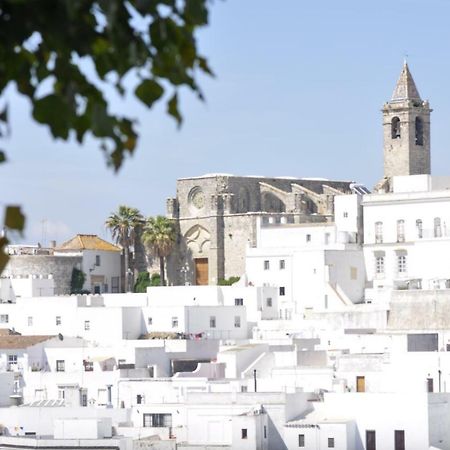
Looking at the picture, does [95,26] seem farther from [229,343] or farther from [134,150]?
[229,343]

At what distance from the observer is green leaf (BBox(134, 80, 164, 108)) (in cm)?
471

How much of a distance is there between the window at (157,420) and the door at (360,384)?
5.33 m

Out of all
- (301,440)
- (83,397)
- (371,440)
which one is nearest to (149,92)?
(301,440)

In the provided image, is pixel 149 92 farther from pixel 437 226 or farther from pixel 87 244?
pixel 87 244

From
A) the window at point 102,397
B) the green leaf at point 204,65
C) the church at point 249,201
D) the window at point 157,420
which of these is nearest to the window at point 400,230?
the church at point 249,201

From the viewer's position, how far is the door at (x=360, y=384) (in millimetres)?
43219

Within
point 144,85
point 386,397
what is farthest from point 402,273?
point 144,85

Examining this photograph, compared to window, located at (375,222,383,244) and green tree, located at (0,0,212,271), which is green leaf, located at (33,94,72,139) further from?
window, located at (375,222,383,244)

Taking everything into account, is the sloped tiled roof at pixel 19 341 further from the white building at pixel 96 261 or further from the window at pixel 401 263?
the window at pixel 401 263

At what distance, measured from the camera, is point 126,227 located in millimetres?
64125

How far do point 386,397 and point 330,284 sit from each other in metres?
15.8

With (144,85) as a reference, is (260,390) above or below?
below

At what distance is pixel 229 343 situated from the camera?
51.0m

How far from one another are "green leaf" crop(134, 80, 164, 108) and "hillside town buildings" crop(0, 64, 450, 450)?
1300 inches
